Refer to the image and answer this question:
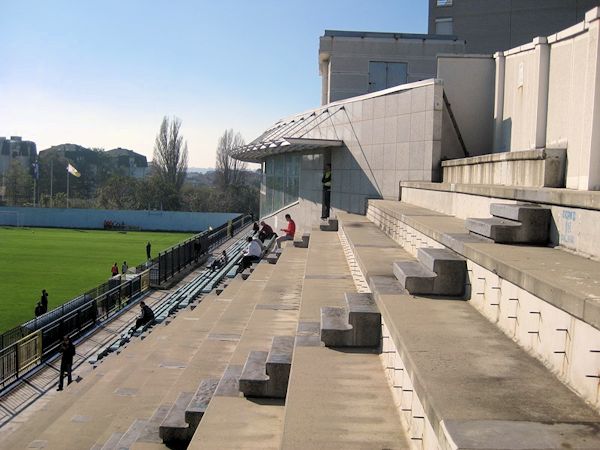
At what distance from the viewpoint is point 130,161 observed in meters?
150

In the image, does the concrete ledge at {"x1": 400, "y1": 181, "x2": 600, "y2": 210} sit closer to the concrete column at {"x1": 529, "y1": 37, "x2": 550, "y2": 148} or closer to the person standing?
the concrete column at {"x1": 529, "y1": 37, "x2": 550, "y2": 148}

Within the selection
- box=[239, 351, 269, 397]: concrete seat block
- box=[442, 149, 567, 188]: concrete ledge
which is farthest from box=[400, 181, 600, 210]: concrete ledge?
box=[239, 351, 269, 397]: concrete seat block

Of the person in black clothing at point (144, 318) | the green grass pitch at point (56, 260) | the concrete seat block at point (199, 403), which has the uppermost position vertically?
the concrete seat block at point (199, 403)

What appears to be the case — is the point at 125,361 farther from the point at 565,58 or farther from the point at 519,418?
the point at 519,418

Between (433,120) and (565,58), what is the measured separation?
5.99 metres

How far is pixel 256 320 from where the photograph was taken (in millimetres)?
10422

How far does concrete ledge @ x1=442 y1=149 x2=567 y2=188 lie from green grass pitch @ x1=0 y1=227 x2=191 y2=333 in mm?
17202

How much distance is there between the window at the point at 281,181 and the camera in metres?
25.2

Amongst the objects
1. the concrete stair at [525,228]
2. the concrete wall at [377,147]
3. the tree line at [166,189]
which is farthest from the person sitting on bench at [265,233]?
the tree line at [166,189]

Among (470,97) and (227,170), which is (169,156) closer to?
(227,170)

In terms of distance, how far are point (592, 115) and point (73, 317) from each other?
1678 cm

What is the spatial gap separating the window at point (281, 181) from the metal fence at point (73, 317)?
552 centimetres

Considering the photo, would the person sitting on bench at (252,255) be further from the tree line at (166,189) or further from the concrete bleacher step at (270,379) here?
the tree line at (166,189)

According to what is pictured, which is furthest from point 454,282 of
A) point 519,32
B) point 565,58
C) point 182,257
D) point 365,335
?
point 519,32
